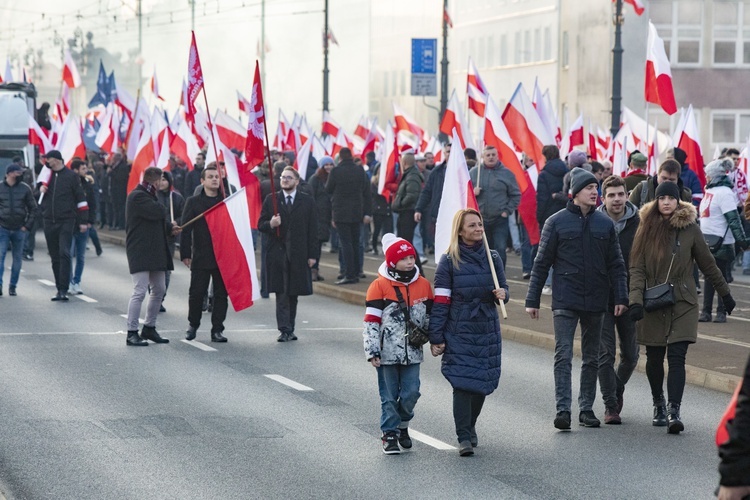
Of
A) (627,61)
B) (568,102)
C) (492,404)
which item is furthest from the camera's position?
(568,102)

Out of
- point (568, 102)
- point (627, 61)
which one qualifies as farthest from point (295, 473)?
point (568, 102)

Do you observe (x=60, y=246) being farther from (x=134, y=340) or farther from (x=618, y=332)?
(x=618, y=332)

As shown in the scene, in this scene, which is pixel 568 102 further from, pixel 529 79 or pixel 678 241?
pixel 678 241

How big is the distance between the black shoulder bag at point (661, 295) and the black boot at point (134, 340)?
5.93m

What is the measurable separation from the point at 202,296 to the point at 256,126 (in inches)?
71.1

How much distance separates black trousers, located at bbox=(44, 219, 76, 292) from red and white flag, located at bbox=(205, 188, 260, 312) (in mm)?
4530

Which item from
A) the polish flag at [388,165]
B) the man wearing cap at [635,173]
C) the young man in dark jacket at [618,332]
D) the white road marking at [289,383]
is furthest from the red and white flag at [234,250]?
the polish flag at [388,165]

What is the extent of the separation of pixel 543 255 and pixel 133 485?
3240 mm

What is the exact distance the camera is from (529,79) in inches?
2562

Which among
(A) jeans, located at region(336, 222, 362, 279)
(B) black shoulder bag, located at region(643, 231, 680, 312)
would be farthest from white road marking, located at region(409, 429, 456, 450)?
(A) jeans, located at region(336, 222, 362, 279)

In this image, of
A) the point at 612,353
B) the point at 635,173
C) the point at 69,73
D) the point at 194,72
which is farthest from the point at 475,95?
the point at 69,73

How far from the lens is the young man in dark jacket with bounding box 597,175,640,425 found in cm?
981

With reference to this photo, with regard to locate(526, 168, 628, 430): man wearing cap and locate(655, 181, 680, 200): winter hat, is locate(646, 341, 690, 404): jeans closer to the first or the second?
locate(526, 168, 628, 430): man wearing cap

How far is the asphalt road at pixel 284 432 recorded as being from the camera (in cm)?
775
